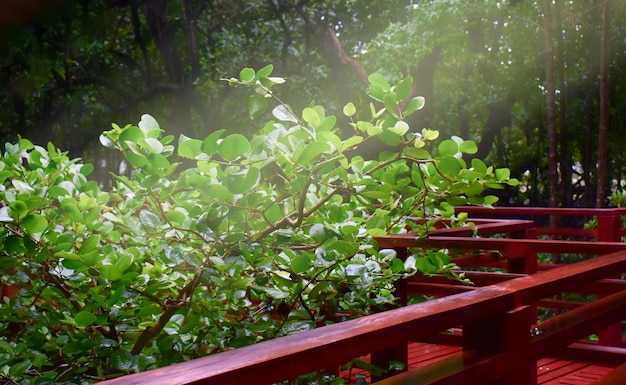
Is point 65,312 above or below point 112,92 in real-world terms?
below

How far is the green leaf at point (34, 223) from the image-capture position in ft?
5.78

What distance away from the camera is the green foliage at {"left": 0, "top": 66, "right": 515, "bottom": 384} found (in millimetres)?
1657

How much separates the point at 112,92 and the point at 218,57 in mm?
3140

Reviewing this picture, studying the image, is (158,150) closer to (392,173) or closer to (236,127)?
(392,173)

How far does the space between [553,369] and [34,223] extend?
2.58 m

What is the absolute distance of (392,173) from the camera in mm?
2088

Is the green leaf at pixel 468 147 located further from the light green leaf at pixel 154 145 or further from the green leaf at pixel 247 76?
the light green leaf at pixel 154 145

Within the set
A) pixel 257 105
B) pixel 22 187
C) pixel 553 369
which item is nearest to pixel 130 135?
pixel 257 105

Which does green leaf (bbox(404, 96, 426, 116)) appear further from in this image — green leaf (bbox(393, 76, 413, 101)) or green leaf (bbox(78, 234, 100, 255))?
green leaf (bbox(78, 234, 100, 255))

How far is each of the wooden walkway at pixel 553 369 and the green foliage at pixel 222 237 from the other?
4.10 ft

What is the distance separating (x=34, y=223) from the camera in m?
1.78

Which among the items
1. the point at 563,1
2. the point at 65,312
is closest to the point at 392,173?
the point at 65,312

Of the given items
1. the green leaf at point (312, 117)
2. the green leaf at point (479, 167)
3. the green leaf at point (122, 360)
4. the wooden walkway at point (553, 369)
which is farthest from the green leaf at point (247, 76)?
the wooden walkway at point (553, 369)

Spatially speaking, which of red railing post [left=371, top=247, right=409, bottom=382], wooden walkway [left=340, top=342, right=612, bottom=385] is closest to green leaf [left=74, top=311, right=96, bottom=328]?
red railing post [left=371, top=247, right=409, bottom=382]
